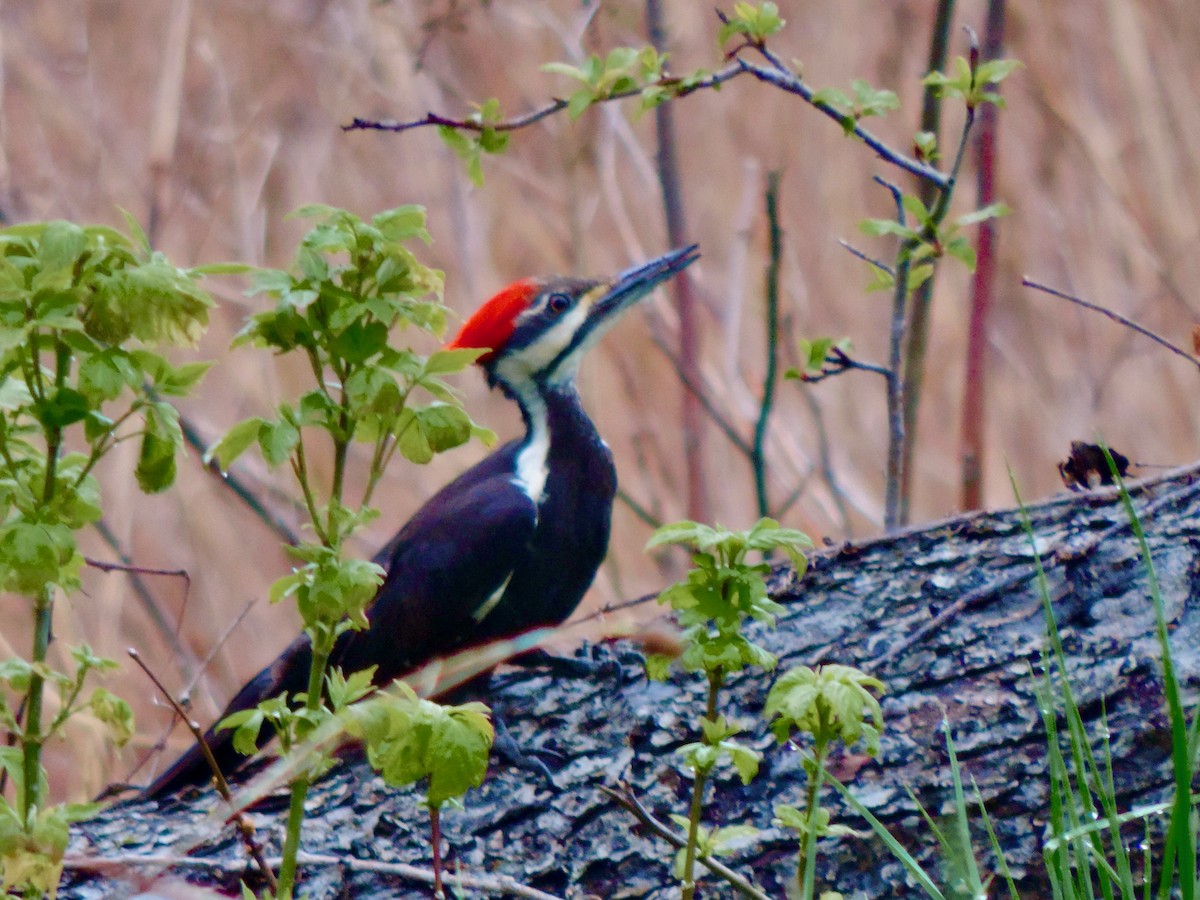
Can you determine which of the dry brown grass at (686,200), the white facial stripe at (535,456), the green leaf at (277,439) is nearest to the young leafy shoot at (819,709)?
the green leaf at (277,439)

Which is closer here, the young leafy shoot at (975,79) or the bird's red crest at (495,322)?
the young leafy shoot at (975,79)

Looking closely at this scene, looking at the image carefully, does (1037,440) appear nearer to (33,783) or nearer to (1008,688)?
(1008,688)

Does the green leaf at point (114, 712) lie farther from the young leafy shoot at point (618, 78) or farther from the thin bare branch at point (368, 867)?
the young leafy shoot at point (618, 78)

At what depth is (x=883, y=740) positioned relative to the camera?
1.48 meters

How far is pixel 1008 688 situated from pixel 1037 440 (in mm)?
3503

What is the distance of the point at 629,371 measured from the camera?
12.1ft

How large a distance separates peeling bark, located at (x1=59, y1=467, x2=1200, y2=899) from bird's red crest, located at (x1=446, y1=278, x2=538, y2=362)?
0.78 m

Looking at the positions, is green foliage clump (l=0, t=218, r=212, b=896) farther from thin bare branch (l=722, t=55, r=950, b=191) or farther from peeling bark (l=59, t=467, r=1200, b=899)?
thin bare branch (l=722, t=55, r=950, b=191)

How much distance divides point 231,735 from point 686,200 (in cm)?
321

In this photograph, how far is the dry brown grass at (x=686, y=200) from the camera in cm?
407

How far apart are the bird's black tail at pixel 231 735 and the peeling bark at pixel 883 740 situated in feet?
0.73

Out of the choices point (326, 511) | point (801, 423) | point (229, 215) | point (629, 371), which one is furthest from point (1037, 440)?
point (326, 511)

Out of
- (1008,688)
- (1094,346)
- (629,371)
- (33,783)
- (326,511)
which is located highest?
(1094,346)

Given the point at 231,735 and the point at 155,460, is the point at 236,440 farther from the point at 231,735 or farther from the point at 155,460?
the point at 231,735
